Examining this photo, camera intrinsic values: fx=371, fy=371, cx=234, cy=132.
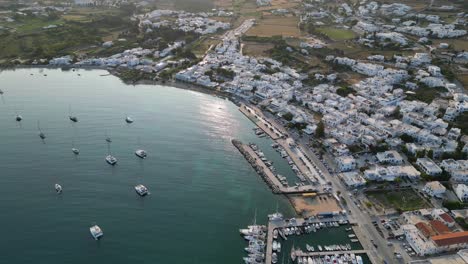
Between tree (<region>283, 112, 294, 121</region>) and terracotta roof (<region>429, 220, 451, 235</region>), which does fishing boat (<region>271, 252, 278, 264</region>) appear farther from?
tree (<region>283, 112, 294, 121</region>)

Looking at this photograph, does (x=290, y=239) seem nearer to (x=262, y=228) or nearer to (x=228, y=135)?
(x=262, y=228)

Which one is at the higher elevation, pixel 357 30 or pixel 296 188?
pixel 357 30

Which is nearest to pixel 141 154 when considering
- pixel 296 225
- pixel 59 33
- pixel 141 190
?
pixel 141 190

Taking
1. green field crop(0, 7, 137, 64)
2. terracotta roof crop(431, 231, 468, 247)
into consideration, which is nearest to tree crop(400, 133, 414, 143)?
terracotta roof crop(431, 231, 468, 247)

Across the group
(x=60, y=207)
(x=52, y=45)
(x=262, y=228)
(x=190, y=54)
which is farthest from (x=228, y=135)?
(x=52, y=45)

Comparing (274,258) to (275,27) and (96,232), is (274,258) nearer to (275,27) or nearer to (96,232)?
(96,232)

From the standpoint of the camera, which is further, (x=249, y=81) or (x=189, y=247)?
(x=249, y=81)

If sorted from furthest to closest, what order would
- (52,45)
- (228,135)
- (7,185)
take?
(52,45), (228,135), (7,185)
